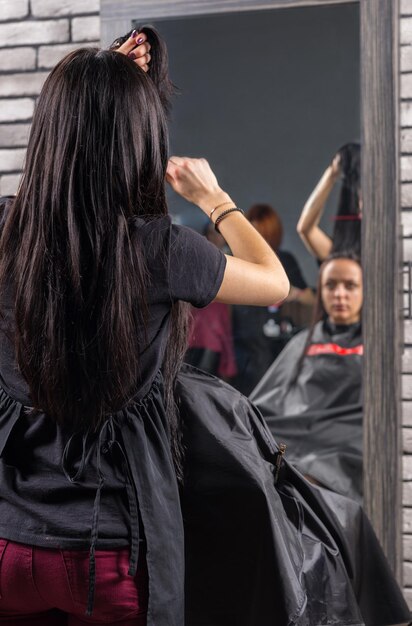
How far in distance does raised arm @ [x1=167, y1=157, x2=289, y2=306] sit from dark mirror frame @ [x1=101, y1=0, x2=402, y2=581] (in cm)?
147

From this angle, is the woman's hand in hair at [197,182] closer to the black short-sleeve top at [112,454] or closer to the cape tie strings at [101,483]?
the black short-sleeve top at [112,454]

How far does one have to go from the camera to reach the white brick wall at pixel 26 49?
3.33 metres

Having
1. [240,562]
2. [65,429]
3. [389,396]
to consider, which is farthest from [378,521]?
[65,429]

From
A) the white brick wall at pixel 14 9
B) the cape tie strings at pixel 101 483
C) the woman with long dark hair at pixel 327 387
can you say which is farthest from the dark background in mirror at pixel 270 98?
the cape tie strings at pixel 101 483

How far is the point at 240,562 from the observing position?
1.91 metres

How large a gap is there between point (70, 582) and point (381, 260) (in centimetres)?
192

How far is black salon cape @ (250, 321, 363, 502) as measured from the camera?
3082mm

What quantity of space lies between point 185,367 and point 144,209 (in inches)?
22.1

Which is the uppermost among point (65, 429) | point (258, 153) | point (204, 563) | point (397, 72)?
point (397, 72)

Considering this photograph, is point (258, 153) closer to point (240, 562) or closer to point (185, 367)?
point (185, 367)

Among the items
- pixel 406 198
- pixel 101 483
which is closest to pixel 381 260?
pixel 406 198

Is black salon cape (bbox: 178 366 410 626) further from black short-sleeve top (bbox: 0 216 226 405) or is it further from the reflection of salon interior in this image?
the reflection of salon interior

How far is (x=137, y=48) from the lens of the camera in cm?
176

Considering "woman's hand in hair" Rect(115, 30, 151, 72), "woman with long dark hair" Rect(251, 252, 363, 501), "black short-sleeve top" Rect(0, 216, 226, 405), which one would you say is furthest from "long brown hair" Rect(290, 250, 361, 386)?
"black short-sleeve top" Rect(0, 216, 226, 405)
